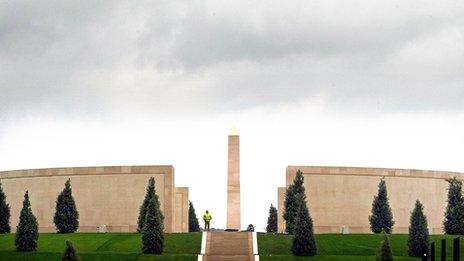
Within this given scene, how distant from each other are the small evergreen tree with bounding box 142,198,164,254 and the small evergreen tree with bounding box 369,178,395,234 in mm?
18231

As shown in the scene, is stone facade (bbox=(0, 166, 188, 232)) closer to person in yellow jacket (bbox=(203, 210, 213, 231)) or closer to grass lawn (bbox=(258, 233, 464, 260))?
person in yellow jacket (bbox=(203, 210, 213, 231))

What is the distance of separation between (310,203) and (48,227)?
19017 millimetres

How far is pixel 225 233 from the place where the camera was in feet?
172

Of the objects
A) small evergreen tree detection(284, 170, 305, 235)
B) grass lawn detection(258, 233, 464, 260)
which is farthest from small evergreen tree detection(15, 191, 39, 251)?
small evergreen tree detection(284, 170, 305, 235)

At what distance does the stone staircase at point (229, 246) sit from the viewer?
152 feet

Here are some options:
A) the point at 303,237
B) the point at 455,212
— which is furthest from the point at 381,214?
the point at 303,237

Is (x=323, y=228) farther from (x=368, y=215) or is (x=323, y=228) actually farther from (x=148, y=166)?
(x=148, y=166)

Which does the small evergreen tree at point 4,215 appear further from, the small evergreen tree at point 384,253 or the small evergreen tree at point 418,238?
the small evergreen tree at point 384,253

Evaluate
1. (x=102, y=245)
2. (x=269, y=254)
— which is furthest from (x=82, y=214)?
(x=269, y=254)

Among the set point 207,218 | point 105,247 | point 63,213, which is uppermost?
point 63,213

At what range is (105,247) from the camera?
1927 inches

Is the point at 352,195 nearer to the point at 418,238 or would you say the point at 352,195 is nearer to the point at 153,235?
the point at 418,238

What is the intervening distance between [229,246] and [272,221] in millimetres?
22690

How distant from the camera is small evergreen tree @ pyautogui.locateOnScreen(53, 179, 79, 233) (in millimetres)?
57688
